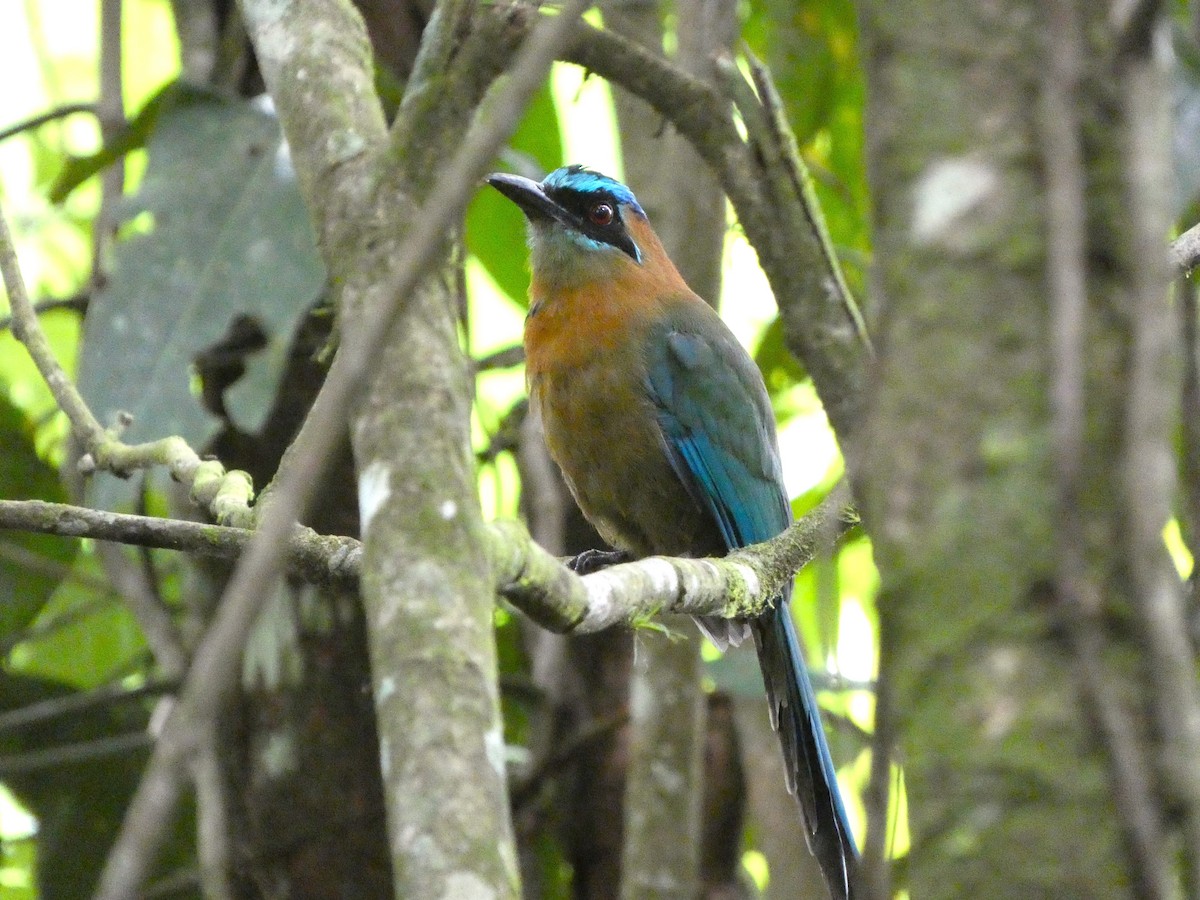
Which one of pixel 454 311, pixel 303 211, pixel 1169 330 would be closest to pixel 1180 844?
pixel 1169 330

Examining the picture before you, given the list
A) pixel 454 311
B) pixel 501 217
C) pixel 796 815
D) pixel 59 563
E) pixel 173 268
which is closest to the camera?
pixel 454 311

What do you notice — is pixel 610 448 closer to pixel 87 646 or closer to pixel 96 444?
pixel 96 444

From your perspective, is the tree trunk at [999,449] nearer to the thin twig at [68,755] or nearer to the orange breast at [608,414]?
the orange breast at [608,414]

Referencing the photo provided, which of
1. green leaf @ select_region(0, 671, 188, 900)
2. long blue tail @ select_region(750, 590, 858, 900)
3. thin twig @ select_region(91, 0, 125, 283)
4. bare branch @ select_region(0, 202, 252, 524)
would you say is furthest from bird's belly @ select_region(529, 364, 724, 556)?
green leaf @ select_region(0, 671, 188, 900)

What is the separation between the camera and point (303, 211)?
414 centimetres

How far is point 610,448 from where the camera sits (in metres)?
4.40

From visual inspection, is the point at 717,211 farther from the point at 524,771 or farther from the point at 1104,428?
the point at 1104,428

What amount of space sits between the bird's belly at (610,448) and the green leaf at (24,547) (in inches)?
59.8

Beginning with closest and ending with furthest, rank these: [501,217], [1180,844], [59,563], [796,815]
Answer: [1180,844] < [59,563] < [796,815] < [501,217]

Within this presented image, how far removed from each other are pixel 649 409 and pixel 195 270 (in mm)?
1407

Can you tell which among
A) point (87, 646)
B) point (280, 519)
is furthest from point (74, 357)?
point (280, 519)

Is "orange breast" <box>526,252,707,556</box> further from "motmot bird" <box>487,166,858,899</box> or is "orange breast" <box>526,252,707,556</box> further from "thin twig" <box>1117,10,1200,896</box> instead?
"thin twig" <box>1117,10,1200,896</box>

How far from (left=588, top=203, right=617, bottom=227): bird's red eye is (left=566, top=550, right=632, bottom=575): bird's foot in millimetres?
1140

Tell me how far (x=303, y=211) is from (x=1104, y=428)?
3.29m
